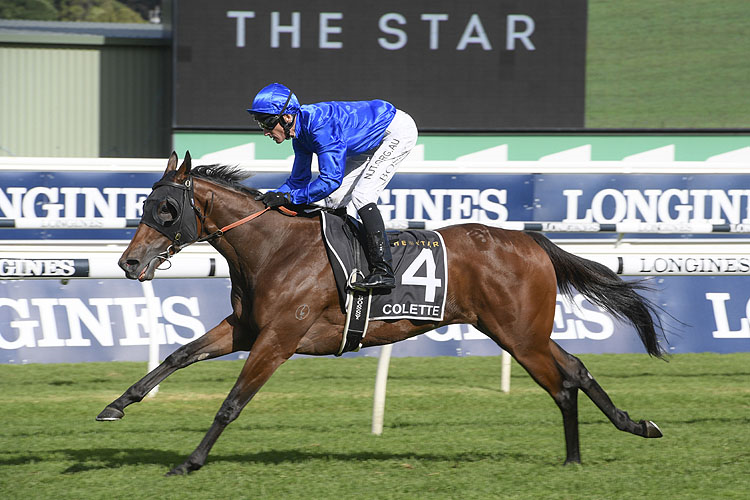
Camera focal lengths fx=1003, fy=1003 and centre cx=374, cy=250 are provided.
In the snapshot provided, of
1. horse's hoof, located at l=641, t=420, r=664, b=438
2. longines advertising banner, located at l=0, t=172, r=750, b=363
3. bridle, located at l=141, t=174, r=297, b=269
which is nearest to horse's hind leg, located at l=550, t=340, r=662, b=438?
horse's hoof, located at l=641, t=420, r=664, b=438

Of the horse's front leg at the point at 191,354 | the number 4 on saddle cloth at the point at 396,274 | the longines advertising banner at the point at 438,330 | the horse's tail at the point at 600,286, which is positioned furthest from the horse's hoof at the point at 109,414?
the horse's tail at the point at 600,286

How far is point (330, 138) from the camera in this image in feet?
14.3

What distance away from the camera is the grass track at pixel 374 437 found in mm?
4102

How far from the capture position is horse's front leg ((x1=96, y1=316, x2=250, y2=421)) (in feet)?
13.8

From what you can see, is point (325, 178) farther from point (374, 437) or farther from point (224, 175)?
point (374, 437)

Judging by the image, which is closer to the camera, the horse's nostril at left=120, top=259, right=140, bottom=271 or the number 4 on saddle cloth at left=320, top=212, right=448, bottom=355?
the horse's nostril at left=120, top=259, right=140, bottom=271

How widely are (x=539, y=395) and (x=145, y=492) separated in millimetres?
2877

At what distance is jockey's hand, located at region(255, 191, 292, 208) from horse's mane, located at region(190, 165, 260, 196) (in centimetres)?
11

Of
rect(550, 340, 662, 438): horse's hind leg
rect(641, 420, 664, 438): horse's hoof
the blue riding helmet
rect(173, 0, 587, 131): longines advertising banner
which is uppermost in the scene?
rect(173, 0, 587, 131): longines advertising banner

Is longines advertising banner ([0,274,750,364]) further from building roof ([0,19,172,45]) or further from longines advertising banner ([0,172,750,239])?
building roof ([0,19,172,45])

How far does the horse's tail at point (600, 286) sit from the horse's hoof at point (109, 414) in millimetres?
2096

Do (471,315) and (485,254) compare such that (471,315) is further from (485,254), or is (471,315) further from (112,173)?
(112,173)

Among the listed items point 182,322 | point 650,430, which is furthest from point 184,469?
point 182,322

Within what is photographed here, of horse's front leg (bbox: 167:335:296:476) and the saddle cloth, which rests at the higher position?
the saddle cloth
